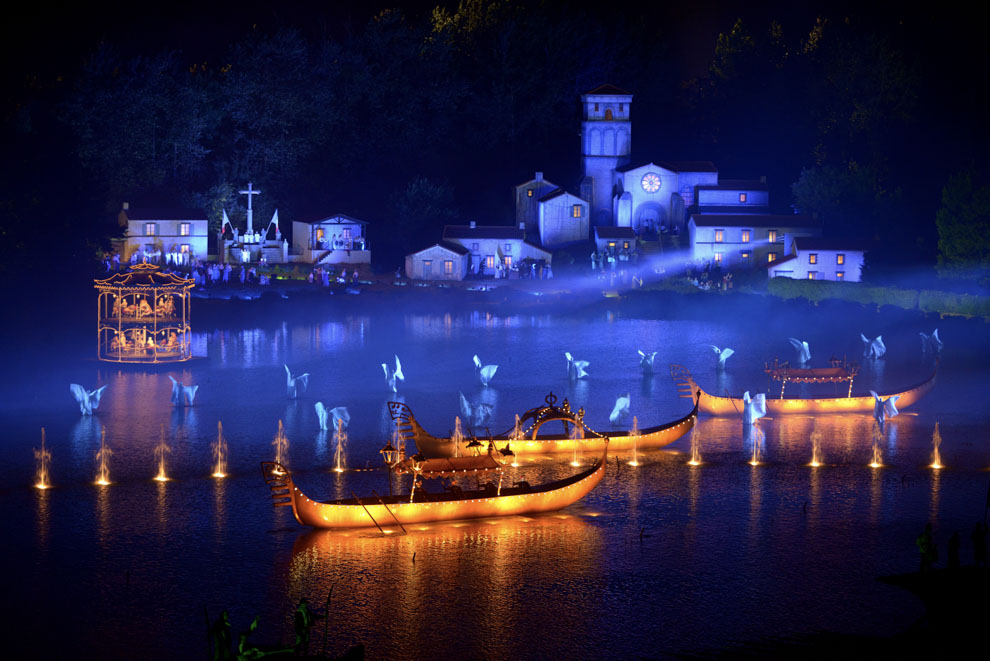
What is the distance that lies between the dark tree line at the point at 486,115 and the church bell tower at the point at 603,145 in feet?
23.5

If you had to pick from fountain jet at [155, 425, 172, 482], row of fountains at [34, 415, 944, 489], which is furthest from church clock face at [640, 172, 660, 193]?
fountain jet at [155, 425, 172, 482]

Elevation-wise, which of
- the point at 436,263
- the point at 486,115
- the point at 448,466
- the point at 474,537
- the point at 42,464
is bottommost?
the point at 474,537

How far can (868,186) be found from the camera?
91.4 metres

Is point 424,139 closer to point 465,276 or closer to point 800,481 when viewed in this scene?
point 465,276

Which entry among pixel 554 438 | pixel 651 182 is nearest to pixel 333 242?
pixel 651 182

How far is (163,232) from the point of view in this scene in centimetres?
9019

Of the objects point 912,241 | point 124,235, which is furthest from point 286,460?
point 912,241

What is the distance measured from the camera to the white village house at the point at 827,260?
87000mm

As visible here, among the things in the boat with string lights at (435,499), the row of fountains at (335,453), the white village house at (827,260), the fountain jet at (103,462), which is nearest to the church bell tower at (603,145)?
the white village house at (827,260)

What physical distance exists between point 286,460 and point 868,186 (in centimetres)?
6768

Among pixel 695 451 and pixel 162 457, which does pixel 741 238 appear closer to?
pixel 695 451

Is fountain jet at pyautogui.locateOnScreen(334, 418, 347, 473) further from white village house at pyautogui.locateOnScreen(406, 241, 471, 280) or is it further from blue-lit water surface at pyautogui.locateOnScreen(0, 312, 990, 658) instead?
white village house at pyautogui.locateOnScreen(406, 241, 471, 280)

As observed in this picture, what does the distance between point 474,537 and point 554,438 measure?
29.2ft

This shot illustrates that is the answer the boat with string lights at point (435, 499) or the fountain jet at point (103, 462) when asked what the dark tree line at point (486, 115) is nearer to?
the fountain jet at point (103, 462)
